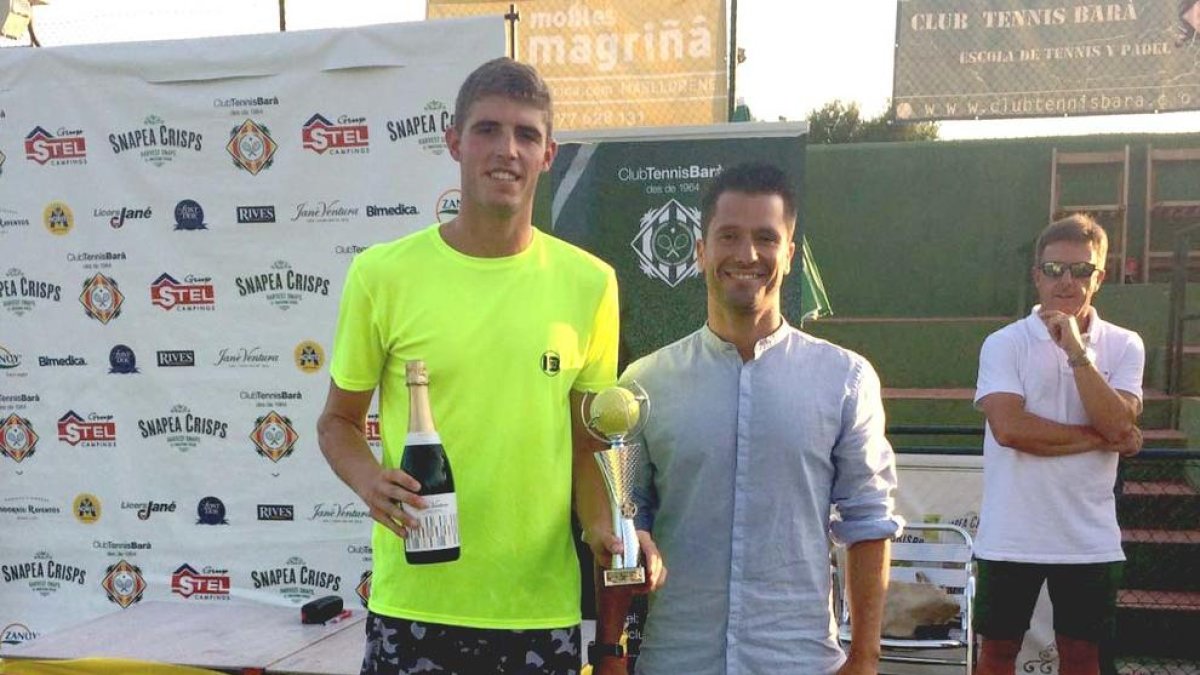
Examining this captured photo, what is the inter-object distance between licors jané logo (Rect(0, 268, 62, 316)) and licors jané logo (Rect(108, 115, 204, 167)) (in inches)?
31.7

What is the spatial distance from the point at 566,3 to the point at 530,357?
6272 millimetres

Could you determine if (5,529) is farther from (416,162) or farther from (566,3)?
(566,3)

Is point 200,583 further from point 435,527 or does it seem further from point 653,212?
point 435,527

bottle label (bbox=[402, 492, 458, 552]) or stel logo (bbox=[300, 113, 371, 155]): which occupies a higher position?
stel logo (bbox=[300, 113, 371, 155])

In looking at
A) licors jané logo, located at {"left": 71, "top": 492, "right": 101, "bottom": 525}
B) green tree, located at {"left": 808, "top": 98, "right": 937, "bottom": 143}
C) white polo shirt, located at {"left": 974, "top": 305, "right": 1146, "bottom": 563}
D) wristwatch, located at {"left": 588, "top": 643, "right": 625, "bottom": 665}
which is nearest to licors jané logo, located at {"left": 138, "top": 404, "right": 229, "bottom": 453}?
licors jané logo, located at {"left": 71, "top": 492, "right": 101, "bottom": 525}

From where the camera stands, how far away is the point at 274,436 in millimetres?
4695

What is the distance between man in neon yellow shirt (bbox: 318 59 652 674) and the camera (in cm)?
203

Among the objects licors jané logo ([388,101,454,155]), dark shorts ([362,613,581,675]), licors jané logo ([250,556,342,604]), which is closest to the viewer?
dark shorts ([362,613,581,675])

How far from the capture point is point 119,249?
482 centimetres

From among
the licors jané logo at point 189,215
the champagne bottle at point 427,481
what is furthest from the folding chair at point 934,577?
the licors jané logo at point 189,215

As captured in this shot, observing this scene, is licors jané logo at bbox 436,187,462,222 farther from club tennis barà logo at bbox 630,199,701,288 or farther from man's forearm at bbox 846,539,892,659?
man's forearm at bbox 846,539,892,659

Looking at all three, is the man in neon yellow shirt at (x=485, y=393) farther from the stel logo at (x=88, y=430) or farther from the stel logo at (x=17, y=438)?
the stel logo at (x=17, y=438)

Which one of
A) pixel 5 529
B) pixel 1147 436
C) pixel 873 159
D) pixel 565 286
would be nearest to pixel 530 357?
pixel 565 286

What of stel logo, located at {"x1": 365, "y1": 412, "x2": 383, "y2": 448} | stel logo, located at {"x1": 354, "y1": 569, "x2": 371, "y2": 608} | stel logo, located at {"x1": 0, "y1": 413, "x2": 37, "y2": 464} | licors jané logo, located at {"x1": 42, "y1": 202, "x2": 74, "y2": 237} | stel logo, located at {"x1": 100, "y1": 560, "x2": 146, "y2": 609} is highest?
licors jané logo, located at {"x1": 42, "y1": 202, "x2": 74, "y2": 237}
